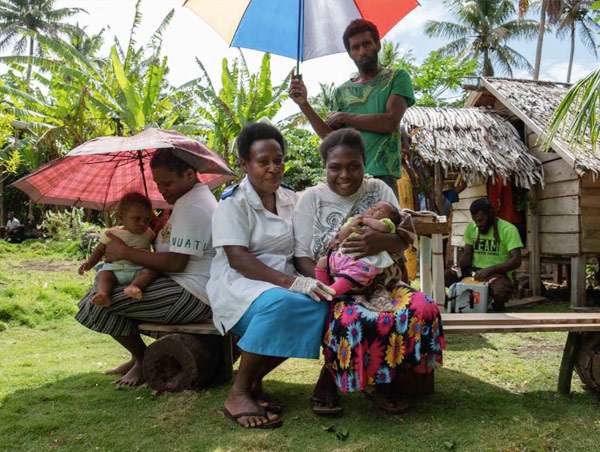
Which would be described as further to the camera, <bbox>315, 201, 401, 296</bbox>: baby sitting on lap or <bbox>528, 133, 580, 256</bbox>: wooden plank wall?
<bbox>528, 133, 580, 256</bbox>: wooden plank wall

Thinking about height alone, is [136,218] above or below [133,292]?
above

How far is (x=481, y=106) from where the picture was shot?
10562mm

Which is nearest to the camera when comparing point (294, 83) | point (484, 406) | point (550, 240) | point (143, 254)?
point (484, 406)

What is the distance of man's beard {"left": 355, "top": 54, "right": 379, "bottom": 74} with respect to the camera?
3917mm

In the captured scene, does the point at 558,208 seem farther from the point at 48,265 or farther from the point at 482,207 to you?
the point at 48,265

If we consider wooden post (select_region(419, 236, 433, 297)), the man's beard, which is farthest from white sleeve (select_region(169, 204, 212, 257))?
wooden post (select_region(419, 236, 433, 297))

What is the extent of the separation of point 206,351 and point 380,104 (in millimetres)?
2073

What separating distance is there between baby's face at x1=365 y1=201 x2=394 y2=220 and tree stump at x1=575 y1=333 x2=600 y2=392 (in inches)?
62.6

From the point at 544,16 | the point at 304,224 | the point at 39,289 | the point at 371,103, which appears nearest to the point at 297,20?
the point at 371,103

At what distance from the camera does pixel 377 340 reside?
281cm

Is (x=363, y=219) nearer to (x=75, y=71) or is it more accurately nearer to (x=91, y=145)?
(x=91, y=145)

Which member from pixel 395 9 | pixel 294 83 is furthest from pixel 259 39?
pixel 395 9

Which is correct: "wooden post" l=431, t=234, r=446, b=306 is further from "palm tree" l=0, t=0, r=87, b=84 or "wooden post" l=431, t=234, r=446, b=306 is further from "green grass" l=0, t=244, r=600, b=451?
"palm tree" l=0, t=0, r=87, b=84

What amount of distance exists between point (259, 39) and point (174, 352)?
2451 millimetres
